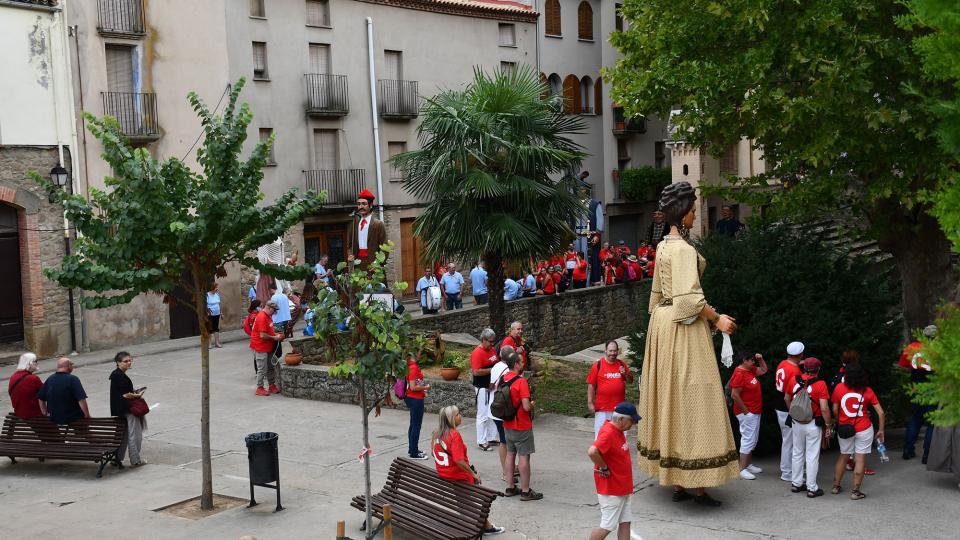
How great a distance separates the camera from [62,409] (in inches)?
577

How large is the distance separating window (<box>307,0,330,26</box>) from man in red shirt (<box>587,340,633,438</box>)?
22911 mm

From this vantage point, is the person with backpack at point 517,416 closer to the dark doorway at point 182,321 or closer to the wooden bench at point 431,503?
the wooden bench at point 431,503

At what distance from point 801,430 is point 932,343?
7.27 m

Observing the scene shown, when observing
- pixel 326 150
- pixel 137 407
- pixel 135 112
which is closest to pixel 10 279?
pixel 135 112

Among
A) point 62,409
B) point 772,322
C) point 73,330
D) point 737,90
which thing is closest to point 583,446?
point 772,322

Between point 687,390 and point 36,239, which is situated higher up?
point 36,239

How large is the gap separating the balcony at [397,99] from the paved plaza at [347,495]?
61.6 ft

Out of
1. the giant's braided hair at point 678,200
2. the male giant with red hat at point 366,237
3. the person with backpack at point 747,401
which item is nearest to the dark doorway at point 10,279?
the male giant with red hat at point 366,237

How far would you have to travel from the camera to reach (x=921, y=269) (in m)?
16.7

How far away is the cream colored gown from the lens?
39.4ft

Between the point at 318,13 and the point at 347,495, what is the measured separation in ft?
76.3

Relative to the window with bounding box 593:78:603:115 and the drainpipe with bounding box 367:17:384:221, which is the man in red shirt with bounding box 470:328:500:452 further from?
the window with bounding box 593:78:603:115

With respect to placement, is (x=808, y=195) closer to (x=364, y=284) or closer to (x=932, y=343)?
(x=364, y=284)

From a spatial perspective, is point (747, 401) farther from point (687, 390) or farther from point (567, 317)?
point (567, 317)
